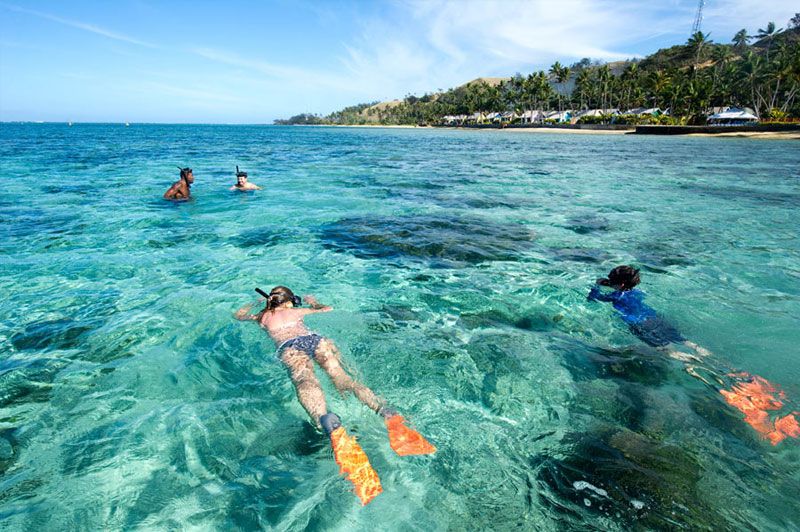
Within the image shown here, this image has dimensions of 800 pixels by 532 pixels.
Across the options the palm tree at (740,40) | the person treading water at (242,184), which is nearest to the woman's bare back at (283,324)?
the person treading water at (242,184)

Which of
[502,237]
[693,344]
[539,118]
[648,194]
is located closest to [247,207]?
[502,237]

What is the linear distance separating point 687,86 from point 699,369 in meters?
100

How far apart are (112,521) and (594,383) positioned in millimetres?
5103

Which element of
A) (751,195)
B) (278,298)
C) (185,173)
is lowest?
(278,298)

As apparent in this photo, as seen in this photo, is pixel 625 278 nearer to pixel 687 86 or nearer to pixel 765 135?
pixel 765 135

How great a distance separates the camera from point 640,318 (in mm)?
6289

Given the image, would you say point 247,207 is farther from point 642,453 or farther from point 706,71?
point 706,71

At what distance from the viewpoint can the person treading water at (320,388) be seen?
3729mm

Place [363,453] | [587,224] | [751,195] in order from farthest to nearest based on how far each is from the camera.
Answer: [751,195] → [587,224] → [363,453]

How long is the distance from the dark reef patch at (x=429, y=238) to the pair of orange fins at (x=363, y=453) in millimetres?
5395

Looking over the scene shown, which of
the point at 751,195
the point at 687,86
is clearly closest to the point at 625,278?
the point at 751,195

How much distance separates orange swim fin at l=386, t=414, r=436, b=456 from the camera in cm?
390

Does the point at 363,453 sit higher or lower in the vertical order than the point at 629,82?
lower

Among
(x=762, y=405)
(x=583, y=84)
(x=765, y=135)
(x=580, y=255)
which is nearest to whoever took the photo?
(x=762, y=405)
